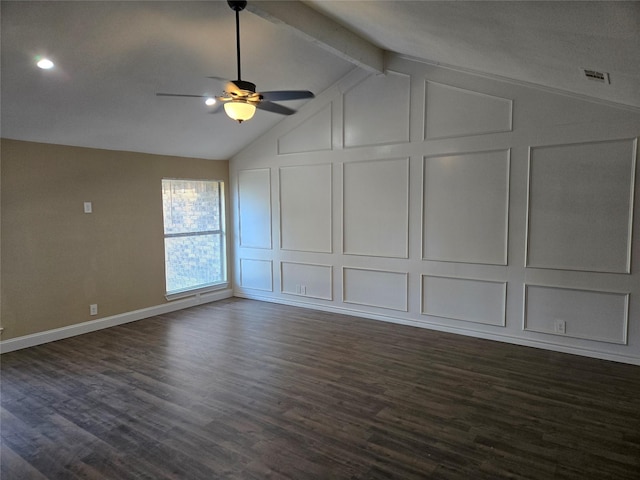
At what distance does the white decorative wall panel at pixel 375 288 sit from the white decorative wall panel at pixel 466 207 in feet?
1.75

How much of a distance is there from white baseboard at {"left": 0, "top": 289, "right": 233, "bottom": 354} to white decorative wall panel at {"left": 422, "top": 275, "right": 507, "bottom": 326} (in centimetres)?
337

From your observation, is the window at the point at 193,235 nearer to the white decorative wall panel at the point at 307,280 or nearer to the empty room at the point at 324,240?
the empty room at the point at 324,240

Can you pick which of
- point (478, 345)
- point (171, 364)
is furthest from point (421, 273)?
point (171, 364)

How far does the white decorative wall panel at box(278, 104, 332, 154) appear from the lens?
5492mm

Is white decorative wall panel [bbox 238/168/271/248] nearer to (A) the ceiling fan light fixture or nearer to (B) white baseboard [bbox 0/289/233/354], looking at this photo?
(B) white baseboard [bbox 0/289/233/354]

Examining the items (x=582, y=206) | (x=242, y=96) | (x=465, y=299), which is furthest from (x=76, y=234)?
(x=582, y=206)

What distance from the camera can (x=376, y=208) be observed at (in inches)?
203

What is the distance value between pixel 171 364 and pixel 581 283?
4.04 metres

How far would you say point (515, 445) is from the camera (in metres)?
2.53

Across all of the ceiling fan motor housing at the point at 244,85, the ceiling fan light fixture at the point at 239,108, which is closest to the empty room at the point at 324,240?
the ceiling fan light fixture at the point at 239,108

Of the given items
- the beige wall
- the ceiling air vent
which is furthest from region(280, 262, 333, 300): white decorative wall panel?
the ceiling air vent

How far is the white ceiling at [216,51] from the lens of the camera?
7.00ft

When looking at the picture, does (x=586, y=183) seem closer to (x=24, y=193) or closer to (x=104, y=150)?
(x=104, y=150)

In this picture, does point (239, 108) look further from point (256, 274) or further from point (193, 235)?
point (256, 274)
